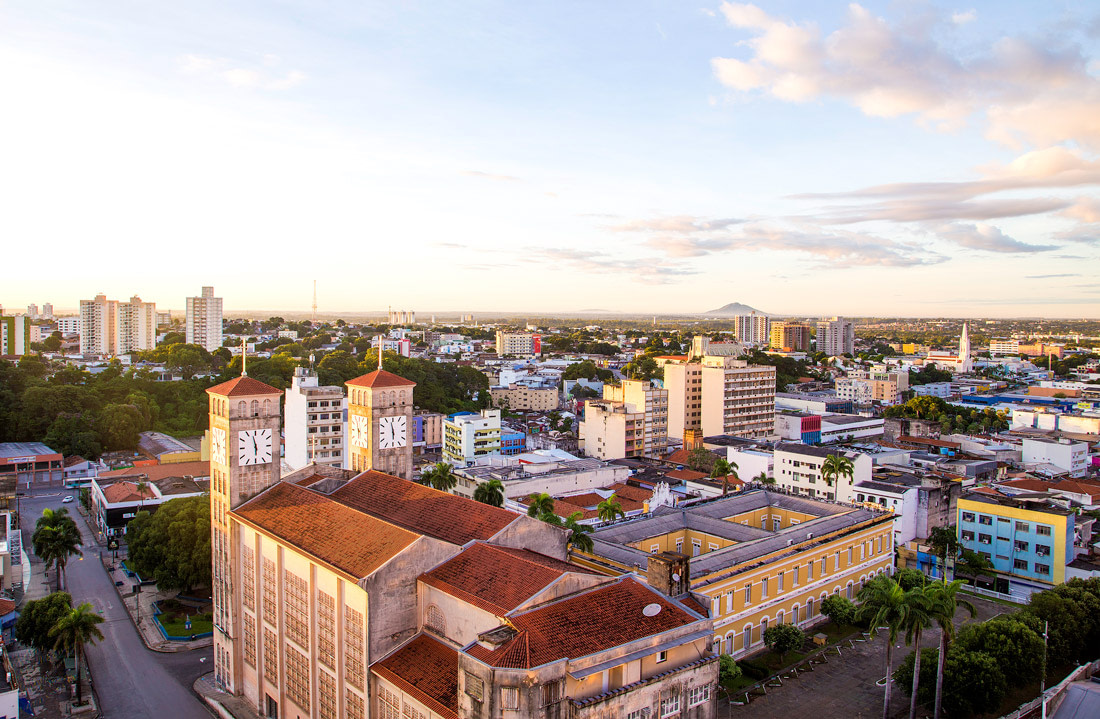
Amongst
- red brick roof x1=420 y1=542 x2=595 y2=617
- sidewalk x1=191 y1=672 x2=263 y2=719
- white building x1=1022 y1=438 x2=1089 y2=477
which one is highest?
red brick roof x1=420 y1=542 x2=595 y2=617

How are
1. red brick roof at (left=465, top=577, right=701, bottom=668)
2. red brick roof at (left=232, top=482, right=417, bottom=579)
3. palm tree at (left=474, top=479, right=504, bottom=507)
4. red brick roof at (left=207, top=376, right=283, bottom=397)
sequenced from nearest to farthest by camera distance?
1. red brick roof at (left=465, top=577, right=701, bottom=668)
2. red brick roof at (left=232, top=482, right=417, bottom=579)
3. red brick roof at (left=207, top=376, right=283, bottom=397)
4. palm tree at (left=474, top=479, right=504, bottom=507)

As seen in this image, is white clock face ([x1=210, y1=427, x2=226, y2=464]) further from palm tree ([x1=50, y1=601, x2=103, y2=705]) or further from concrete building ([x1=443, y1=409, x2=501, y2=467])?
concrete building ([x1=443, y1=409, x2=501, y2=467])

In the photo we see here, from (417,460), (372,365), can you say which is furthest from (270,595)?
(372,365)

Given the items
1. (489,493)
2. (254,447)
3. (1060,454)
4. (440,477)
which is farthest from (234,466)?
(1060,454)

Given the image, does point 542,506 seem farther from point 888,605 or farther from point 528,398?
point 528,398

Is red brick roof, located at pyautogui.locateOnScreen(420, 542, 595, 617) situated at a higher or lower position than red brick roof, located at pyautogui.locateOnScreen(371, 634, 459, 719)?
higher

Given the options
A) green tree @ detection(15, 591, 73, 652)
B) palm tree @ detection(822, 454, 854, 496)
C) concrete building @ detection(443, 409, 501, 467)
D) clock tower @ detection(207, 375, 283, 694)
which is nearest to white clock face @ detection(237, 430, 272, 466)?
clock tower @ detection(207, 375, 283, 694)
